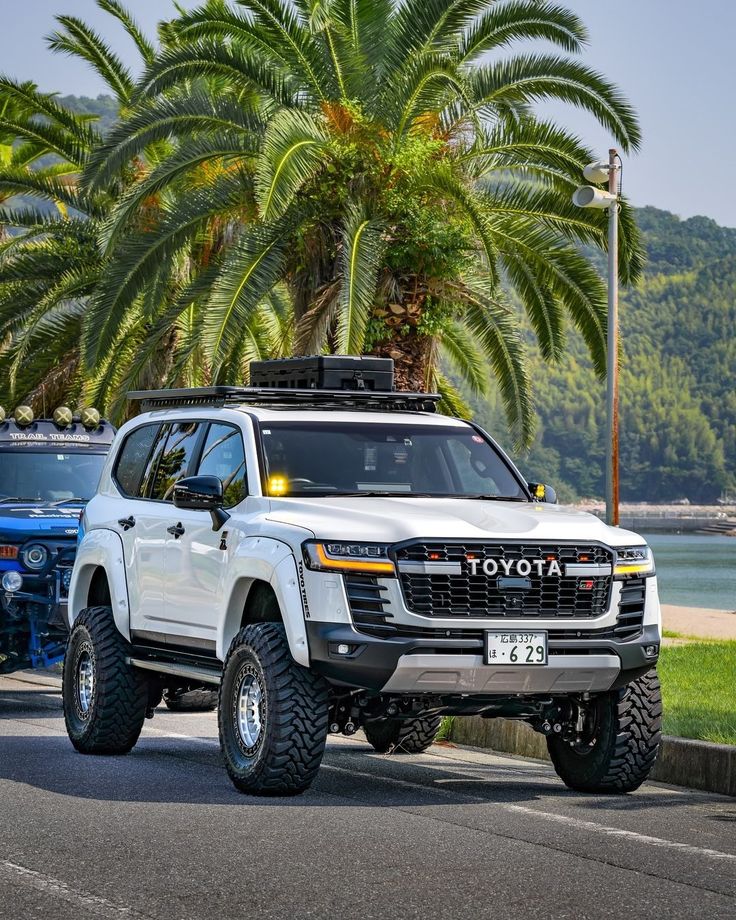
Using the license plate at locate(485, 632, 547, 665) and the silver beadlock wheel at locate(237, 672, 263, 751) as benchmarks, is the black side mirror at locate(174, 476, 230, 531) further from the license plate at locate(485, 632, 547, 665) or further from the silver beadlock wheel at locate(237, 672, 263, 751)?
the license plate at locate(485, 632, 547, 665)

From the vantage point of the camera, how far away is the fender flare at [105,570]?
11102mm

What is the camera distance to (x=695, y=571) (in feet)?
294

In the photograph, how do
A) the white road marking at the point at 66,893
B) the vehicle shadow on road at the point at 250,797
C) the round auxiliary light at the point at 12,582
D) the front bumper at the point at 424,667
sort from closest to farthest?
the white road marking at the point at 66,893, the front bumper at the point at 424,667, the vehicle shadow on road at the point at 250,797, the round auxiliary light at the point at 12,582

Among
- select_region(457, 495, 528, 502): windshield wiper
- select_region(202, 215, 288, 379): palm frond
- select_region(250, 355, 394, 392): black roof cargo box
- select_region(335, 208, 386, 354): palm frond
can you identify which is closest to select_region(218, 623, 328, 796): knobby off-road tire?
select_region(457, 495, 528, 502): windshield wiper

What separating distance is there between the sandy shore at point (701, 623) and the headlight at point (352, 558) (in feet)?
55.2

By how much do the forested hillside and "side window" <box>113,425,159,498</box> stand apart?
16584 centimetres

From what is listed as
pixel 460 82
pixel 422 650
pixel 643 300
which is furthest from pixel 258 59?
pixel 643 300

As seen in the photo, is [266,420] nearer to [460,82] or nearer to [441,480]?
[441,480]

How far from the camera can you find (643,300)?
18588cm

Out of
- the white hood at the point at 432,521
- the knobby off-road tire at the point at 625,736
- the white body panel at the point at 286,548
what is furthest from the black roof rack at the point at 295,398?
the knobby off-road tire at the point at 625,736

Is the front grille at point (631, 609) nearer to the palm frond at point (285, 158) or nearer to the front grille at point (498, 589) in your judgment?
the front grille at point (498, 589)

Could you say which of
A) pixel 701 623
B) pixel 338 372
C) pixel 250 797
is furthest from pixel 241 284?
pixel 701 623

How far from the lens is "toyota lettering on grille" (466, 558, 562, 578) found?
878 centimetres

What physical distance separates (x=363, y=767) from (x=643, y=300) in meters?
179
